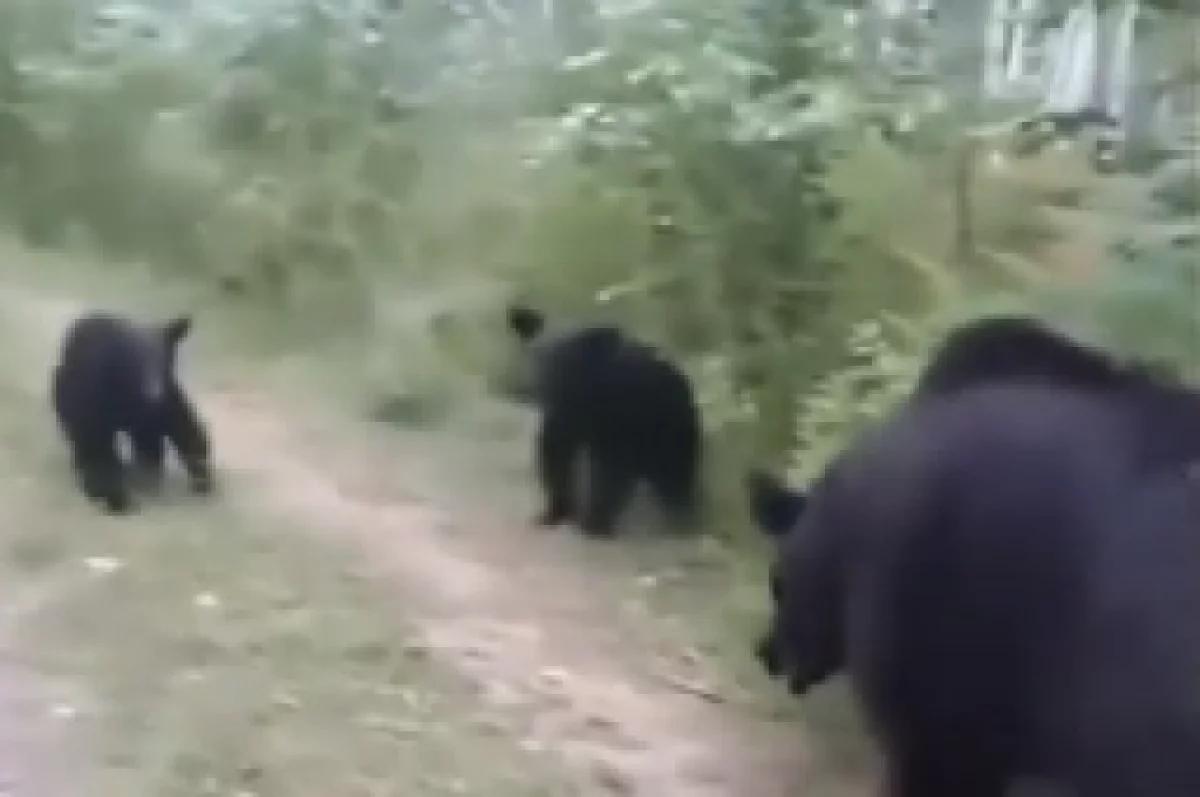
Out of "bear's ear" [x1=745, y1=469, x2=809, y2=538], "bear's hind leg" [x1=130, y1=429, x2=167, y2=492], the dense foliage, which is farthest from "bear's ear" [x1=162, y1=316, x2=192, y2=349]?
"bear's ear" [x1=745, y1=469, x2=809, y2=538]

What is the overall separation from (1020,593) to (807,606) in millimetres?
987

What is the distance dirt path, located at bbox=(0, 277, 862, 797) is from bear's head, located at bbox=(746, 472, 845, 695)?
0.34 metres

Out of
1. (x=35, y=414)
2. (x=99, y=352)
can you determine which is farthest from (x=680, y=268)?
(x=35, y=414)

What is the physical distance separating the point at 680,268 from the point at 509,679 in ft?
7.91

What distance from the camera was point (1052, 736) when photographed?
3.95m

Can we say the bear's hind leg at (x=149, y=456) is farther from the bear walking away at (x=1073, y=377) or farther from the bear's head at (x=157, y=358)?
the bear walking away at (x=1073, y=377)

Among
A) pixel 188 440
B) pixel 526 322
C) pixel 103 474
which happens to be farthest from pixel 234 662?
pixel 526 322

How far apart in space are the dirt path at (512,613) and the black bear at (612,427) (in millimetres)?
204

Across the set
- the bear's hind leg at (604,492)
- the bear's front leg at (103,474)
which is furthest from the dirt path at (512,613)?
the bear's front leg at (103,474)

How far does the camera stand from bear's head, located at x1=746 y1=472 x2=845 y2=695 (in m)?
4.84

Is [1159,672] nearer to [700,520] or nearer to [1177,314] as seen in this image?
[1177,314]

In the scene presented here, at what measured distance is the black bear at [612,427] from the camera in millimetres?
7145

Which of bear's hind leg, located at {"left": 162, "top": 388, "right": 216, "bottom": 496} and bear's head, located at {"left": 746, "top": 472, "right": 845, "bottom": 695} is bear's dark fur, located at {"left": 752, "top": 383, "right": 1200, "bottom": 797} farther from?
bear's hind leg, located at {"left": 162, "top": 388, "right": 216, "bottom": 496}

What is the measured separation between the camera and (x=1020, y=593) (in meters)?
4.06
